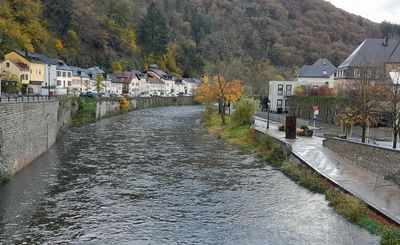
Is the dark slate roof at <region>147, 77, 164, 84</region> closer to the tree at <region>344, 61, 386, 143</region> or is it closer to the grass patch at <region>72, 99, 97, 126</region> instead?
the grass patch at <region>72, 99, 97, 126</region>

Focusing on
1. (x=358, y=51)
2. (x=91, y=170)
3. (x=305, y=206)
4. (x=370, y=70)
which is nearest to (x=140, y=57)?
(x=358, y=51)

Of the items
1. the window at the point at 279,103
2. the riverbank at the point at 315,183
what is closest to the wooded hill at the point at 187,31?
the window at the point at 279,103

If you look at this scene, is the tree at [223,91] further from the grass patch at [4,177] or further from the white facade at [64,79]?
the grass patch at [4,177]

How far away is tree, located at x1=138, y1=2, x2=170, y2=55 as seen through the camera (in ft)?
431

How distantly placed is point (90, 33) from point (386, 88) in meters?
82.7

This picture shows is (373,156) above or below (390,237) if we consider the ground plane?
above

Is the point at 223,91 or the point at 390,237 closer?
the point at 390,237

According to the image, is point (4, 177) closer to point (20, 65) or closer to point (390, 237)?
point (390, 237)

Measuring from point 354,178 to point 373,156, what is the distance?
242 centimetres

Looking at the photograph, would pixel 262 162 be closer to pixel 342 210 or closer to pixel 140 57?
pixel 342 210

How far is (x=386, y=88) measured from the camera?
103ft

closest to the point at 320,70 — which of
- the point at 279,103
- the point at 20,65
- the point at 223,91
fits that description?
the point at 279,103

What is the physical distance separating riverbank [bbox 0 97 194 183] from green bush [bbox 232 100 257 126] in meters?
18.1

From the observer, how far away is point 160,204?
61.2ft
